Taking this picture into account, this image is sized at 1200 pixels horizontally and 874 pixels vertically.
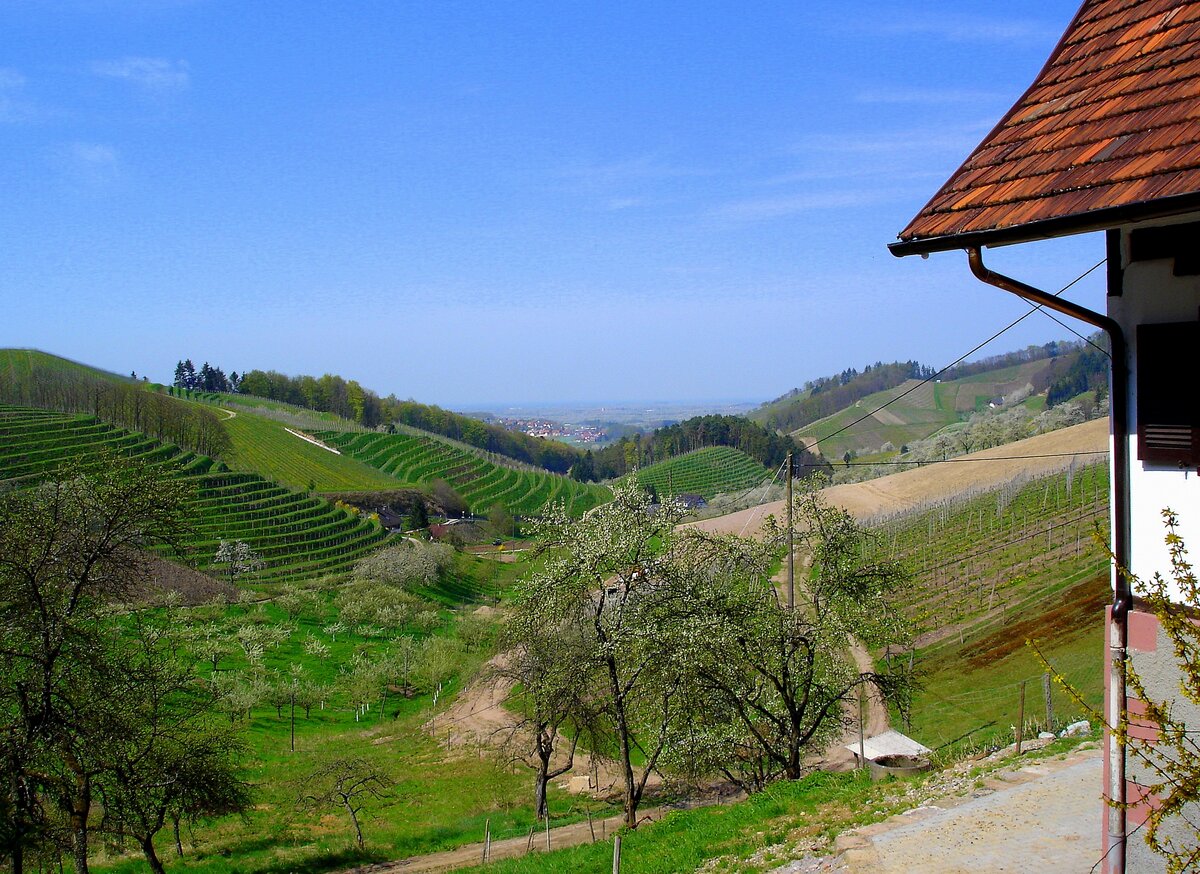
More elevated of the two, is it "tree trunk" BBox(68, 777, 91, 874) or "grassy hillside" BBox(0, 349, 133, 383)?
"grassy hillside" BBox(0, 349, 133, 383)

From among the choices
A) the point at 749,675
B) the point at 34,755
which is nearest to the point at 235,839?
the point at 34,755

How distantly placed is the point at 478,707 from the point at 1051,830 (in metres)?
36.7

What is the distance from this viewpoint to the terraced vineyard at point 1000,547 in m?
31.7

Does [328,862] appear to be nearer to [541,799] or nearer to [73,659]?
[541,799]

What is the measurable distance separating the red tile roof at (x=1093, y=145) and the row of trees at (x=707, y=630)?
11591 mm

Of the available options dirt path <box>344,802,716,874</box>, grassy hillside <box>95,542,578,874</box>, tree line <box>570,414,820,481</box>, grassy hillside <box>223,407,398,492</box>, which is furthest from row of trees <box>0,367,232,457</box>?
dirt path <box>344,802,716,874</box>

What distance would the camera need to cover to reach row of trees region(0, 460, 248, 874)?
1247 centimetres

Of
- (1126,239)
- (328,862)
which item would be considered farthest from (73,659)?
(1126,239)

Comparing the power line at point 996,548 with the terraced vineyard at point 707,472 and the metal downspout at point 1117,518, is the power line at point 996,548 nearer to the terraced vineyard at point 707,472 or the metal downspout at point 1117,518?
the metal downspout at point 1117,518

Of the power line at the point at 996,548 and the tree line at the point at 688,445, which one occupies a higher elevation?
the tree line at the point at 688,445

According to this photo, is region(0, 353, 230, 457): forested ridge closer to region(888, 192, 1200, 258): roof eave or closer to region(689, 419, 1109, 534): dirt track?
region(689, 419, 1109, 534): dirt track

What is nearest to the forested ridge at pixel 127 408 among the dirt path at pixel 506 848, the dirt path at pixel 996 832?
the dirt path at pixel 506 848

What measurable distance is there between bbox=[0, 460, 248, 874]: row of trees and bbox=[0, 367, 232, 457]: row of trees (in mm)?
86769

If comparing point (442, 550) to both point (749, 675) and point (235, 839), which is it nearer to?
point (235, 839)
